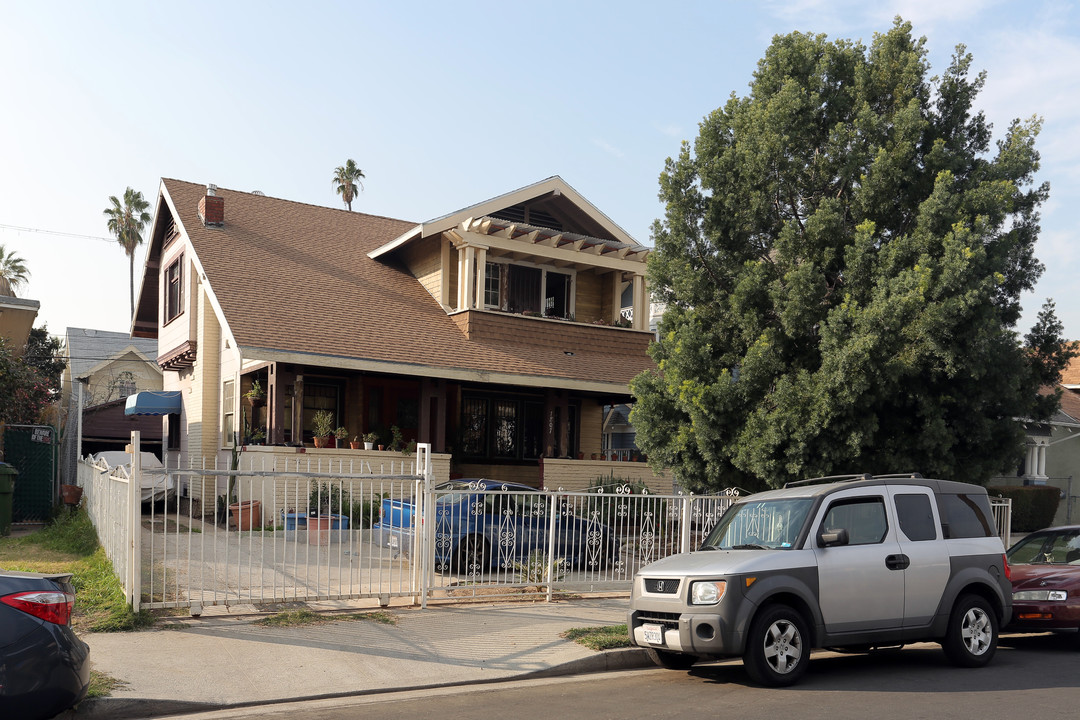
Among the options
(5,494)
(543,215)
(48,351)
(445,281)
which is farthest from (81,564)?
(48,351)

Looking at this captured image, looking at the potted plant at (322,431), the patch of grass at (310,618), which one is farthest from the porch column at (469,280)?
the patch of grass at (310,618)

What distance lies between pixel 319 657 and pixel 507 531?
3.42 meters

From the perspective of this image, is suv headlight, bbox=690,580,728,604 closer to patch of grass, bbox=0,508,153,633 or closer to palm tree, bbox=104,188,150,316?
patch of grass, bbox=0,508,153,633

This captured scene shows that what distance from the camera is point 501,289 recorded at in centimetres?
2181

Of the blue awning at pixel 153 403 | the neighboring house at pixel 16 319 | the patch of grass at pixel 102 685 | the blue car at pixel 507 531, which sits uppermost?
the neighboring house at pixel 16 319

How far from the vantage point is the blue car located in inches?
445

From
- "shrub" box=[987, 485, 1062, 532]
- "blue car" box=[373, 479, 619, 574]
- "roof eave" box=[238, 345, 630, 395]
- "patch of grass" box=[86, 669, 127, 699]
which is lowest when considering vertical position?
"shrub" box=[987, 485, 1062, 532]

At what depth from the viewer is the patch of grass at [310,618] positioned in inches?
375

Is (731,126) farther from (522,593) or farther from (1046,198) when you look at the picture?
(522,593)

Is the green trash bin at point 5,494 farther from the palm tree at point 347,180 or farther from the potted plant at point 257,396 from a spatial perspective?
the palm tree at point 347,180

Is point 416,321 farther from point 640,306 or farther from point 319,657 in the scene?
point 319,657

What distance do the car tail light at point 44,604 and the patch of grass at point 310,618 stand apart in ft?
12.1

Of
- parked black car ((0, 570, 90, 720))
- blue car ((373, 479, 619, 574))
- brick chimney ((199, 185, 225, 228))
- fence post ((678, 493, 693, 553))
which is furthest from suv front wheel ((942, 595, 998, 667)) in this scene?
brick chimney ((199, 185, 225, 228))

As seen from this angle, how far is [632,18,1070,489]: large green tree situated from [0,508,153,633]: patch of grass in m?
7.73
